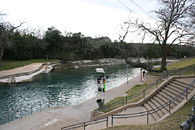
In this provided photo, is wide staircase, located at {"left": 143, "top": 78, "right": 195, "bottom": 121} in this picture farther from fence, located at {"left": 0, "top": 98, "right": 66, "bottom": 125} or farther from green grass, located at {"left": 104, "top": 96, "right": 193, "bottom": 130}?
fence, located at {"left": 0, "top": 98, "right": 66, "bottom": 125}

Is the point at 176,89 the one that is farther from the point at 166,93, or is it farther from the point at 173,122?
the point at 173,122

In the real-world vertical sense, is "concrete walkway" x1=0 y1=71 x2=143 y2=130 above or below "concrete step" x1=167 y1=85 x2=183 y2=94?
below

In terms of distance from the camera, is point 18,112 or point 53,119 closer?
point 53,119

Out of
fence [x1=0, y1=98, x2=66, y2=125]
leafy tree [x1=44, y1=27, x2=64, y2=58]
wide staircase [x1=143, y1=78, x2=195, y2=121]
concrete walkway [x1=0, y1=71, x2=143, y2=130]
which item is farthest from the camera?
leafy tree [x1=44, y1=27, x2=64, y2=58]

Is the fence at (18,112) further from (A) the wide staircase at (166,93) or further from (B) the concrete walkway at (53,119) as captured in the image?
(A) the wide staircase at (166,93)

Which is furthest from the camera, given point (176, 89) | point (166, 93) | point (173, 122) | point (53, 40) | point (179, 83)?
point (53, 40)

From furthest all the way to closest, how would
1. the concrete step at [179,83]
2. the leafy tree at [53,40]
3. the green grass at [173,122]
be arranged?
the leafy tree at [53,40] → the concrete step at [179,83] → the green grass at [173,122]

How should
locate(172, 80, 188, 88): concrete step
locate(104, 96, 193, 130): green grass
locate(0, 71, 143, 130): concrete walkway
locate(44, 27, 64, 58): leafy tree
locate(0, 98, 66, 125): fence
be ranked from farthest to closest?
locate(44, 27, 64, 58): leafy tree
locate(0, 98, 66, 125): fence
locate(172, 80, 188, 88): concrete step
locate(0, 71, 143, 130): concrete walkway
locate(104, 96, 193, 130): green grass

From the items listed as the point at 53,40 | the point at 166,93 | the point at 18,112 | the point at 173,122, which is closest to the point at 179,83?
the point at 166,93

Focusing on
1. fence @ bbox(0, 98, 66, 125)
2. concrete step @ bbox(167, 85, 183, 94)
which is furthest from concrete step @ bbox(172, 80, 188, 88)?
fence @ bbox(0, 98, 66, 125)

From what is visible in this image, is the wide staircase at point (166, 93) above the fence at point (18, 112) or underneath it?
above

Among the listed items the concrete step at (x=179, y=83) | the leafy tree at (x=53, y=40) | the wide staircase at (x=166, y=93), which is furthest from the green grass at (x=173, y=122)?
the leafy tree at (x=53, y=40)

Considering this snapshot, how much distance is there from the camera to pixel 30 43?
5956 cm

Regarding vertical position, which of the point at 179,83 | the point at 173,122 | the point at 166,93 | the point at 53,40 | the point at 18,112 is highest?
the point at 53,40
